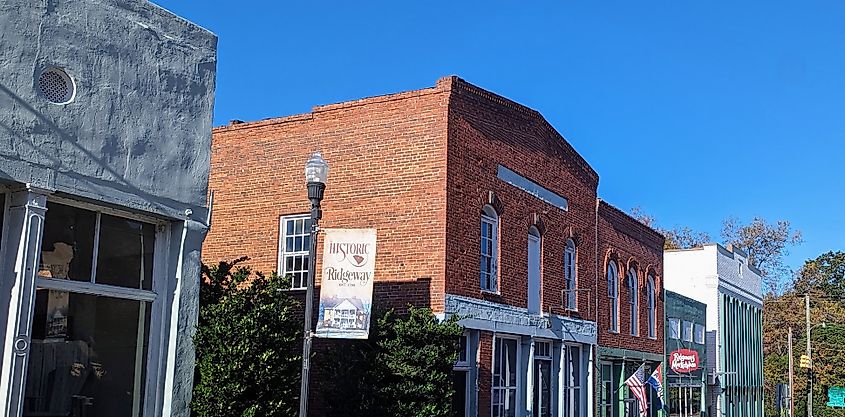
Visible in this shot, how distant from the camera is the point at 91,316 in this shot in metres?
10.8

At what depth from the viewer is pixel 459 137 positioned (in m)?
18.9

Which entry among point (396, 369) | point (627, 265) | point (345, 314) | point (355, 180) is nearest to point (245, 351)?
point (345, 314)

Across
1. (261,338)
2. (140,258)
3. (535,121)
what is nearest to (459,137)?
(535,121)

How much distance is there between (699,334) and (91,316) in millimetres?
29757

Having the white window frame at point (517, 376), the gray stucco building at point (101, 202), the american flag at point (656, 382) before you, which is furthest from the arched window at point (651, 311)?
the gray stucco building at point (101, 202)

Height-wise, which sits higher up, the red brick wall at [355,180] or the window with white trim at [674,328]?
the red brick wall at [355,180]

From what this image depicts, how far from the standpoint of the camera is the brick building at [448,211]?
727 inches

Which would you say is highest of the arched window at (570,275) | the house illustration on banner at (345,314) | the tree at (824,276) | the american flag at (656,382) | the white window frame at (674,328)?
the tree at (824,276)

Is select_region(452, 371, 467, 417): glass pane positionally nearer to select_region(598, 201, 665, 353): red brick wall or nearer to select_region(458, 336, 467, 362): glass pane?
select_region(458, 336, 467, 362): glass pane

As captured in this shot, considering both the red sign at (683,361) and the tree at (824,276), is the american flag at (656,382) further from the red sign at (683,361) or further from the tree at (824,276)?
the tree at (824,276)

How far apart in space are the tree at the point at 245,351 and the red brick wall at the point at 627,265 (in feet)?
46.5

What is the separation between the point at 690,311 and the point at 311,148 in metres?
20.5

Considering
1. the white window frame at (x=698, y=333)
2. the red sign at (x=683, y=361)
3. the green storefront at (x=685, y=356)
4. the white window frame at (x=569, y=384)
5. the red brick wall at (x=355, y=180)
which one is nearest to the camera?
the red brick wall at (x=355, y=180)

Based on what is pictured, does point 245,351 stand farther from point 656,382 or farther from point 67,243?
point 656,382
